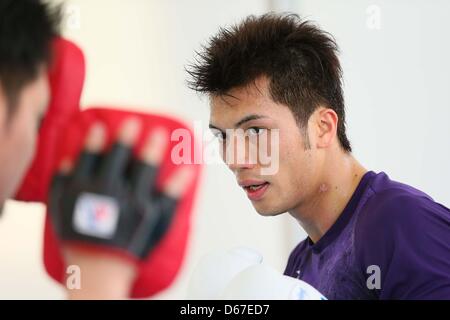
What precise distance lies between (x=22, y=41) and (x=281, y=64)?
1.73ft

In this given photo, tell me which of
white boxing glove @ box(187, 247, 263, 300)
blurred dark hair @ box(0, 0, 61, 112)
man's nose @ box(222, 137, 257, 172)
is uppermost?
blurred dark hair @ box(0, 0, 61, 112)

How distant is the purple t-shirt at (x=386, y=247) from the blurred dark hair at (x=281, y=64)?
0.43ft

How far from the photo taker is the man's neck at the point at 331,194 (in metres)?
0.92

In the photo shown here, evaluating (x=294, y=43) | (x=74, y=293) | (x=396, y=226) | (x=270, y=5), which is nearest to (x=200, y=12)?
(x=270, y=5)

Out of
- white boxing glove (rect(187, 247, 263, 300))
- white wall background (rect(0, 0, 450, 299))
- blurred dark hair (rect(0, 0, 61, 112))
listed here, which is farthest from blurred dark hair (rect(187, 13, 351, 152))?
white wall background (rect(0, 0, 450, 299))

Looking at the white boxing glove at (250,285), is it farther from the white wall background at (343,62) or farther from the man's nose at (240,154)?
the white wall background at (343,62)

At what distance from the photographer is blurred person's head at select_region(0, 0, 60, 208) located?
0.44 metres

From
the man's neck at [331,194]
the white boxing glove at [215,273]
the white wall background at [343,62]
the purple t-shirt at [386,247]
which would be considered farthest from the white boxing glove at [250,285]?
the white wall background at [343,62]

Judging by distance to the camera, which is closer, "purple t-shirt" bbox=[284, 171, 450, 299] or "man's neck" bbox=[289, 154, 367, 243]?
"purple t-shirt" bbox=[284, 171, 450, 299]

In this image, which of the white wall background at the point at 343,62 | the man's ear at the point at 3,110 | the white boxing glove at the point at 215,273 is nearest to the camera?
the man's ear at the point at 3,110

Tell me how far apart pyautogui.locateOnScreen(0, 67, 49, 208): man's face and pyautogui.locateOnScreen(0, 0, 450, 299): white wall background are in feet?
3.60

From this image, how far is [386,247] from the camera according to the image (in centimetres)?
76

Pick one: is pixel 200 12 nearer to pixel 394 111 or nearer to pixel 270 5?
pixel 270 5

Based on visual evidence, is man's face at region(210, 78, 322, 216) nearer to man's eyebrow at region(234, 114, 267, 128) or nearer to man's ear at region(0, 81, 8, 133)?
man's eyebrow at region(234, 114, 267, 128)
